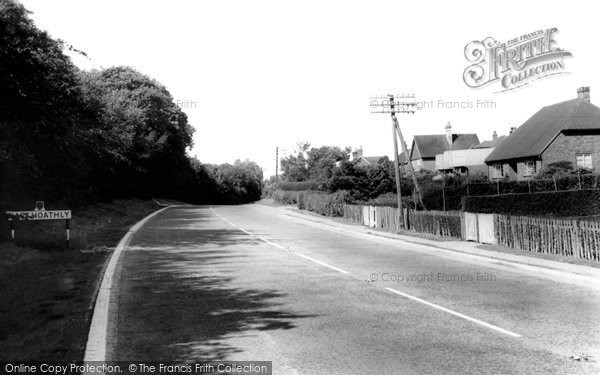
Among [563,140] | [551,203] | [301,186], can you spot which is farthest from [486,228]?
[301,186]

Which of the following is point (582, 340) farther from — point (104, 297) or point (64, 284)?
point (64, 284)

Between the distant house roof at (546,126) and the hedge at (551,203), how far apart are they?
45.5 feet

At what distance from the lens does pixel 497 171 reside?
54219 millimetres

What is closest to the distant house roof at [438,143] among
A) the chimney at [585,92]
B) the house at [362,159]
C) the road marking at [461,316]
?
the house at [362,159]

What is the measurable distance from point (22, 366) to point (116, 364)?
0.91 m

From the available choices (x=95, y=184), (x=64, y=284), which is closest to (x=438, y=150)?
(x=95, y=184)

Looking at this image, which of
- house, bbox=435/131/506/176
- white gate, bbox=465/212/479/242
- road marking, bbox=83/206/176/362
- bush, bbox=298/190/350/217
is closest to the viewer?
road marking, bbox=83/206/176/362

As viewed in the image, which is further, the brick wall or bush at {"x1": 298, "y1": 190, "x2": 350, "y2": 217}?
the brick wall

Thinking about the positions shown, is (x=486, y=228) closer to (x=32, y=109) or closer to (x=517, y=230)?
(x=517, y=230)

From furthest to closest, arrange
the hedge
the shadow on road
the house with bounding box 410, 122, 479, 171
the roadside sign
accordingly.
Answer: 1. the house with bounding box 410, 122, 479, 171
2. the hedge
3. the roadside sign
4. the shadow on road

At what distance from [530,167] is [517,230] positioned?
34666mm

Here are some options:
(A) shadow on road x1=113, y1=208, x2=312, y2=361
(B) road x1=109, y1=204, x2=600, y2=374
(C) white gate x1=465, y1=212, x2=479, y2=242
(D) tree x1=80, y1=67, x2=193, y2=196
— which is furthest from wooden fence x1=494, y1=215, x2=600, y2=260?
(D) tree x1=80, y1=67, x2=193, y2=196

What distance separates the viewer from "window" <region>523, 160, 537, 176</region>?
47312 millimetres

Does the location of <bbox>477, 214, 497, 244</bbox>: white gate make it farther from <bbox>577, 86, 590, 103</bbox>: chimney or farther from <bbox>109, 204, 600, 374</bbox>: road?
<bbox>577, 86, 590, 103</bbox>: chimney
